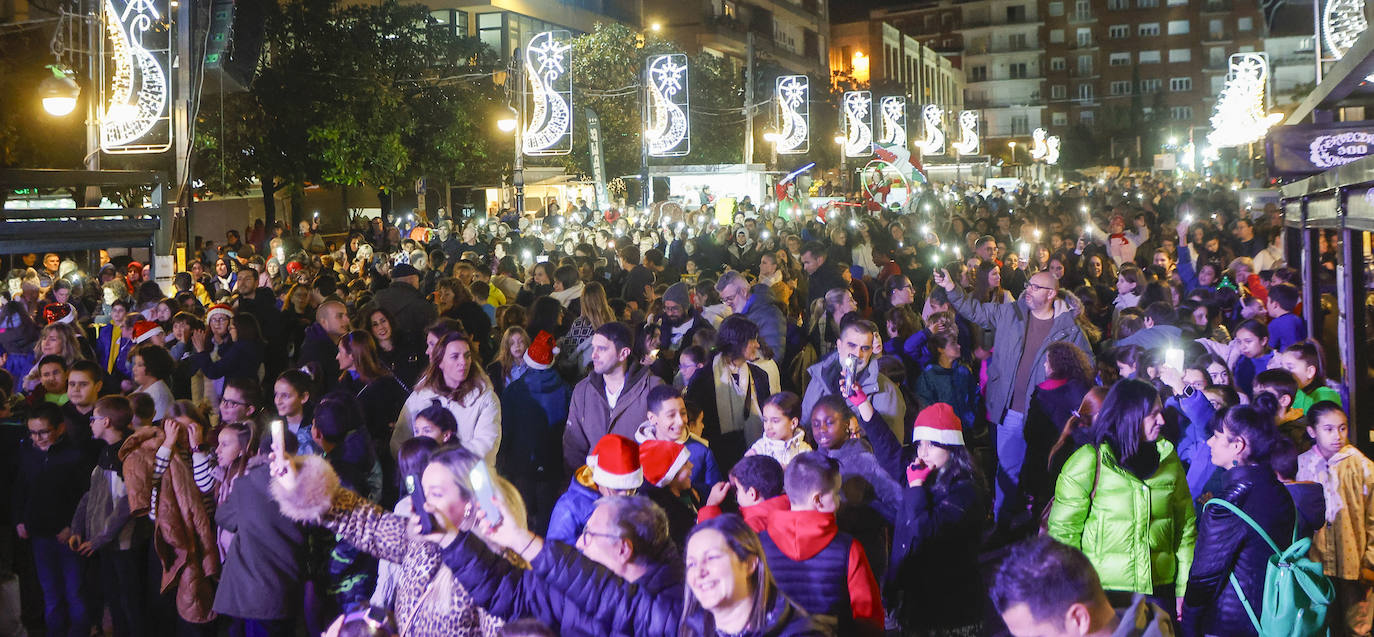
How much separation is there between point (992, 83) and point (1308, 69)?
89.3ft

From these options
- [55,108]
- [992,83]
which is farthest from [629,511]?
[992,83]

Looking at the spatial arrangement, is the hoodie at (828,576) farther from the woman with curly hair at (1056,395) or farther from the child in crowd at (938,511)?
the woman with curly hair at (1056,395)

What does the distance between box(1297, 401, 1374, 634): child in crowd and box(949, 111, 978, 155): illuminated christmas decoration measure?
49.5m

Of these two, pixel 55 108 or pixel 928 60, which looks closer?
pixel 55 108

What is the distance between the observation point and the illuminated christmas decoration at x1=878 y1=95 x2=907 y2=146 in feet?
132

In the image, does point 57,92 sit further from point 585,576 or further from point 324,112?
point 324,112

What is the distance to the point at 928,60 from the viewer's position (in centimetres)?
9850

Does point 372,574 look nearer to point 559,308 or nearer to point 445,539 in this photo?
point 445,539

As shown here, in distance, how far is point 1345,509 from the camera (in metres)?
5.23

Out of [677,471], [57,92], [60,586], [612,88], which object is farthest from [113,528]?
[612,88]

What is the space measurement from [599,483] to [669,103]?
2300 centimetres

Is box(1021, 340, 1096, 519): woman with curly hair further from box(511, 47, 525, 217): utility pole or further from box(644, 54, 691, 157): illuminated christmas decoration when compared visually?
box(644, 54, 691, 157): illuminated christmas decoration

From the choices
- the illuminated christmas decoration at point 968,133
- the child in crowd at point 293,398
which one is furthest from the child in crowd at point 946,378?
the illuminated christmas decoration at point 968,133

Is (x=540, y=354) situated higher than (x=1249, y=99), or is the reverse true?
(x=1249, y=99)
